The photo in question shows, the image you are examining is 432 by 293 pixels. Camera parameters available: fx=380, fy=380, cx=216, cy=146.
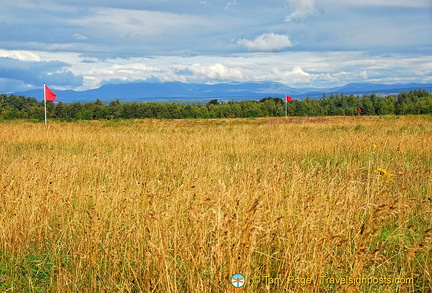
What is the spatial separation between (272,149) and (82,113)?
4992cm

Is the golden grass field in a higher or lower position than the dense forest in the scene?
lower

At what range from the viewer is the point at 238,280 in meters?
2.50

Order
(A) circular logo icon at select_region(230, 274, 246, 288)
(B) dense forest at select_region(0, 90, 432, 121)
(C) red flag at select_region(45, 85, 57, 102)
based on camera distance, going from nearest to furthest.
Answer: (A) circular logo icon at select_region(230, 274, 246, 288) → (C) red flag at select_region(45, 85, 57, 102) → (B) dense forest at select_region(0, 90, 432, 121)

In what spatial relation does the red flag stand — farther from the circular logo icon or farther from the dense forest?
the dense forest

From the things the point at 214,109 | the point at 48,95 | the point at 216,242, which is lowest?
the point at 216,242

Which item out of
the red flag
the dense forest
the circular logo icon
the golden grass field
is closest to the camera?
the circular logo icon

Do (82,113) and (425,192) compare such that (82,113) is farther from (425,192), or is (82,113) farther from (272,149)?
(425,192)

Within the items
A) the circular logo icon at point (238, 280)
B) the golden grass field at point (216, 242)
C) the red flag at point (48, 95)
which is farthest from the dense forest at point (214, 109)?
the circular logo icon at point (238, 280)

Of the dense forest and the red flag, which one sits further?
the dense forest

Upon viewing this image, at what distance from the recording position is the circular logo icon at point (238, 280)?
8.08 ft

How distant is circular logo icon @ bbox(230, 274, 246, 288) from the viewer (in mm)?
2462

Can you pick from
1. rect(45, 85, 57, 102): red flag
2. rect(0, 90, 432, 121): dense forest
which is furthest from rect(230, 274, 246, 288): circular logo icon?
rect(0, 90, 432, 121): dense forest

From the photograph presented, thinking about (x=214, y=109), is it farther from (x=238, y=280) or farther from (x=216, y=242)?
(x=238, y=280)

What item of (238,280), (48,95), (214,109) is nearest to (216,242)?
(238,280)
